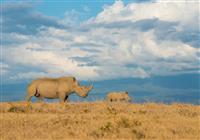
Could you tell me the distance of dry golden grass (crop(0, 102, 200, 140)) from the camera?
1588 centimetres

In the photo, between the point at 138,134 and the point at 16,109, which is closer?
the point at 138,134

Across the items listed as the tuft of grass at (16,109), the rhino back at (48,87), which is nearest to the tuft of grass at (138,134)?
the tuft of grass at (16,109)

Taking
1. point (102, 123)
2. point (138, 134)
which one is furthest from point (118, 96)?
point (138, 134)

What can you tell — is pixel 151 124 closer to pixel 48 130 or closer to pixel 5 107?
pixel 48 130

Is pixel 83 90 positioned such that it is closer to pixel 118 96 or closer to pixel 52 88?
pixel 52 88

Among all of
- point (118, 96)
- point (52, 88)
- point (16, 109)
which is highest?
point (52, 88)

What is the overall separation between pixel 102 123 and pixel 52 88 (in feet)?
41.7

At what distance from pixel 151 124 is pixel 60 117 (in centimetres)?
436

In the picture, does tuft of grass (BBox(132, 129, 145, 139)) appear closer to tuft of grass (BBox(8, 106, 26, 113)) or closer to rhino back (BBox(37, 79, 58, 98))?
tuft of grass (BBox(8, 106, 26, 113))

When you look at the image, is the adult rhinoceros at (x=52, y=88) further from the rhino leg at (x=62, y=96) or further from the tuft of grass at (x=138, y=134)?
the tuft of grass at (x=138, y=134)

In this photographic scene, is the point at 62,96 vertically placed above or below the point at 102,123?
above

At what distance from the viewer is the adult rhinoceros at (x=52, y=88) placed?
101ft

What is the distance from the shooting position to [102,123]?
61.1 feet

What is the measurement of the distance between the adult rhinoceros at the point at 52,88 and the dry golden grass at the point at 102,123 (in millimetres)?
5745
